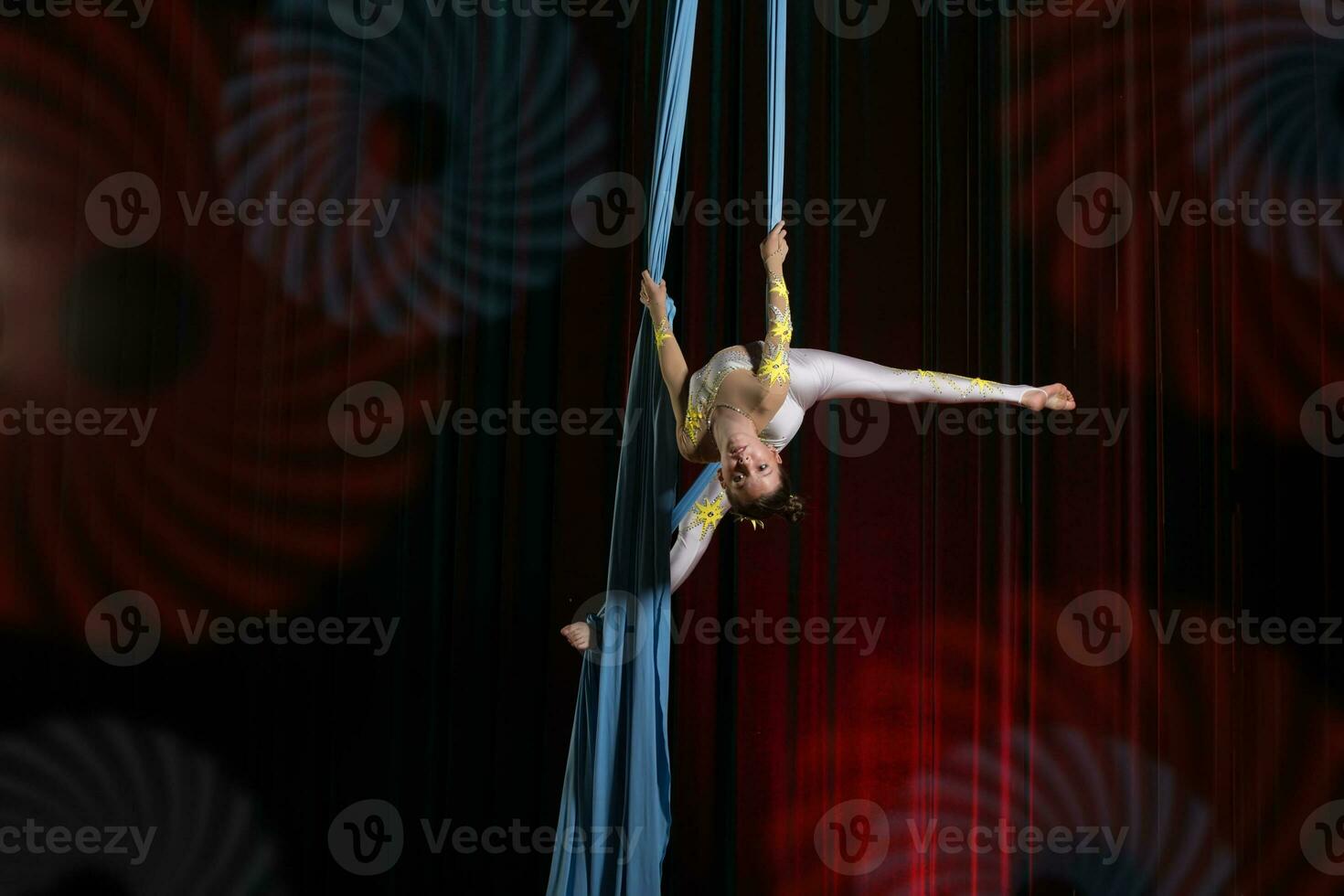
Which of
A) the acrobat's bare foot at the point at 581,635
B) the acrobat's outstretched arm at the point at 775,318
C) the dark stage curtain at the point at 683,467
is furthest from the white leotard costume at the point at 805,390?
the dark stage curtain at the point at 683,467

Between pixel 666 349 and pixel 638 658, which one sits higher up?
pixel 666 349

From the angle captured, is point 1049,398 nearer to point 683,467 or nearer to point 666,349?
point 666,349

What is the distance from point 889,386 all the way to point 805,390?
249 millimetres

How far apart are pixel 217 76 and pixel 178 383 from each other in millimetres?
1079

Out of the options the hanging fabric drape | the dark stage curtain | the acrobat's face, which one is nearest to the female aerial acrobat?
the acrobat's face

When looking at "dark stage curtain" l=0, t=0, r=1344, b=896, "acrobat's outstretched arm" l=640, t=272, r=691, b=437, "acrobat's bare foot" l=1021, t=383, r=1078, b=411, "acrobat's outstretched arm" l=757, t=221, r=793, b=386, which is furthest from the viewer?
"dark stage curtain" l=0, t=0, r=1344, b=896

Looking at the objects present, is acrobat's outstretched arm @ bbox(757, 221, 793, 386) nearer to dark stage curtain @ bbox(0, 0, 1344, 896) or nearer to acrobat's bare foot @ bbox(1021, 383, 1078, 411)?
acrobat's bare foot @ bbox(1021, 383, 1078, 411)

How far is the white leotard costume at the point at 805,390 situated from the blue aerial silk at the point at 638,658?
20cm

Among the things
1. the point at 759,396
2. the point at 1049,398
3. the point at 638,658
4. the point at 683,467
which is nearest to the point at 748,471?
the point at 759,396

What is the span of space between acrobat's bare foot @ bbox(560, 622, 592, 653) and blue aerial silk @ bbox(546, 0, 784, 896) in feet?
0.06

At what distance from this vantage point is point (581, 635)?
3086 mm

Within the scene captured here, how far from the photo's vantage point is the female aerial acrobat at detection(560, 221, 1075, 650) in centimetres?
297

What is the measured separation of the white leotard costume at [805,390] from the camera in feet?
10.3

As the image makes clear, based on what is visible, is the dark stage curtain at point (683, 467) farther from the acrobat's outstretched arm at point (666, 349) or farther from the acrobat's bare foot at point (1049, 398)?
the acrobat's outstretched arm at point (666, 349)
